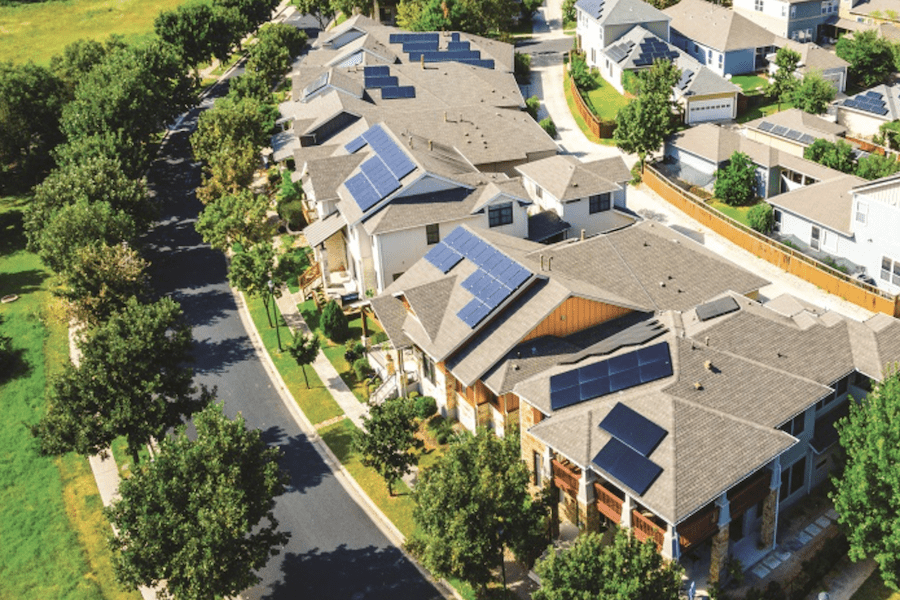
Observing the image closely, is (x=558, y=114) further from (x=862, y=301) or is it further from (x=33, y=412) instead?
(x=33, y=412)

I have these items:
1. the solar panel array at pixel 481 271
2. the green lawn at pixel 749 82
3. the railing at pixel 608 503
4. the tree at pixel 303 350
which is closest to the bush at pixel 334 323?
the tree at pixel 303 350

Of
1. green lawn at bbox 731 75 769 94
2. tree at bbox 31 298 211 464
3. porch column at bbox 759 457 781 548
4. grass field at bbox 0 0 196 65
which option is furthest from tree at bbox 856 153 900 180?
grass field at bbox 0 0 196 65

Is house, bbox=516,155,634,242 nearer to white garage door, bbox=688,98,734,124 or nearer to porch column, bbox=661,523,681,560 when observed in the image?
white garage door, bbox=688,98,734,124

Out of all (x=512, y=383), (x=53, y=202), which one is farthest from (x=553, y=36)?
(x=512, y=383)

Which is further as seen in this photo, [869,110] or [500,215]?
[869,110]

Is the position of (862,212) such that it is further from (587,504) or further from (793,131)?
(587,504)

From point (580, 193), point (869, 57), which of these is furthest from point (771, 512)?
point (869, 57)
